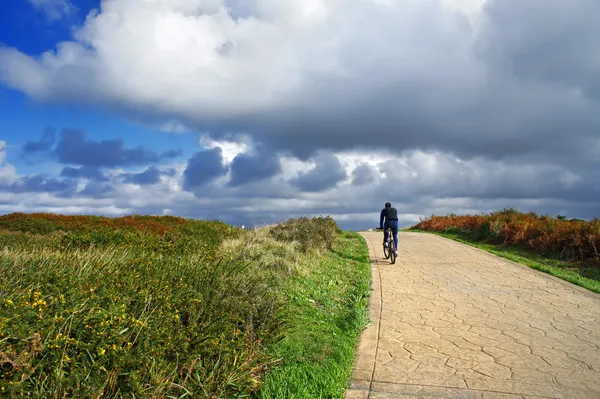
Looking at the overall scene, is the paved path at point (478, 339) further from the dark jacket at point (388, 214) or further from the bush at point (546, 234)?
the bush at point (546, 234)

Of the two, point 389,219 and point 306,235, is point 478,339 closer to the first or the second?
point 389,219

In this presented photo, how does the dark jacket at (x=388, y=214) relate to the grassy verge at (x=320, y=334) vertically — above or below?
above

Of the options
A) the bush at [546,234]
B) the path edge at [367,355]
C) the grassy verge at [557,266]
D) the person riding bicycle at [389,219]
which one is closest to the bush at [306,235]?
the person riding bicycle at [389,219]

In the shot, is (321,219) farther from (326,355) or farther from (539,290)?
(326,355)

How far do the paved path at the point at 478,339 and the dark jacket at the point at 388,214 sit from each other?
9.39 feet

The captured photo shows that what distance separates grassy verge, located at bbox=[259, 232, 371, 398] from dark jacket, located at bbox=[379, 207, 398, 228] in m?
2.67

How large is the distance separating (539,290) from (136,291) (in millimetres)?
9641

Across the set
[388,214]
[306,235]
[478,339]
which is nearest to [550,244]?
[388,214]

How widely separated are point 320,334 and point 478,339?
2572 mm

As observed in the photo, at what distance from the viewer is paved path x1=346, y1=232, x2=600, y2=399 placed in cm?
554

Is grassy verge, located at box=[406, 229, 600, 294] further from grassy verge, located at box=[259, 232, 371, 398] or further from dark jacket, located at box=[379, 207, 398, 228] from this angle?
grassy verge, located at box=[259, 232, 371, 398]

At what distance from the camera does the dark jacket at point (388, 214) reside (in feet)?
50.2

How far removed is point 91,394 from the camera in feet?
12.1

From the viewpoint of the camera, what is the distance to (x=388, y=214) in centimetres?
1546
